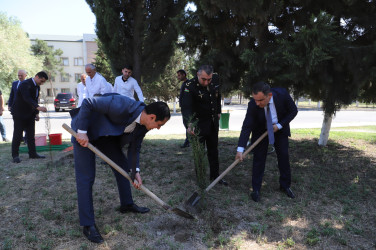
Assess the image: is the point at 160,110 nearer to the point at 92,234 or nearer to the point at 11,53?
the point at 92,234

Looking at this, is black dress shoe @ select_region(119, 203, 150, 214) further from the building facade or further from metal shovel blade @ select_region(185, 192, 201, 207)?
the building facade

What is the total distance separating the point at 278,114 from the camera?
3619 mm

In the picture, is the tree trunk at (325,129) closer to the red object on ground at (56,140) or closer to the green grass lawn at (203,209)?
the green grass lawn at (203,209)

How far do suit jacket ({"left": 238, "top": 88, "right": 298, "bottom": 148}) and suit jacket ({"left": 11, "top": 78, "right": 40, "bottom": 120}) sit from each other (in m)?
3.94

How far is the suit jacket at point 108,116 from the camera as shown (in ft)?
8.09

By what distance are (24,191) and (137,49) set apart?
5.39m

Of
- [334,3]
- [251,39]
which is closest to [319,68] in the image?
[334,3]

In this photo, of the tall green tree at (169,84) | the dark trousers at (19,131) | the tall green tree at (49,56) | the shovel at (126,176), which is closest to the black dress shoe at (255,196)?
the shovel at (126,176)

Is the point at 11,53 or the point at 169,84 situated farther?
the point at 11,53

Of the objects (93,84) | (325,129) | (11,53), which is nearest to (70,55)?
(11,53)

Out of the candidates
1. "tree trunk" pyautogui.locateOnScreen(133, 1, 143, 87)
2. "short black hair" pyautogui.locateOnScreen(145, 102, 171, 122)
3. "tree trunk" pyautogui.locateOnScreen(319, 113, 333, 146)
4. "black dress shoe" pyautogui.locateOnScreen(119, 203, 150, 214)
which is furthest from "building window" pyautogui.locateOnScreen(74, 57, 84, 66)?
"short black hair" pyautogui.locateOnScreen(145, 102, 171, 122)

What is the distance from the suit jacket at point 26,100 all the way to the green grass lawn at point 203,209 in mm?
951

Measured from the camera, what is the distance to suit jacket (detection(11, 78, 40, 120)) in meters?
5.07

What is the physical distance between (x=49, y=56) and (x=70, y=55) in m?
5.20
